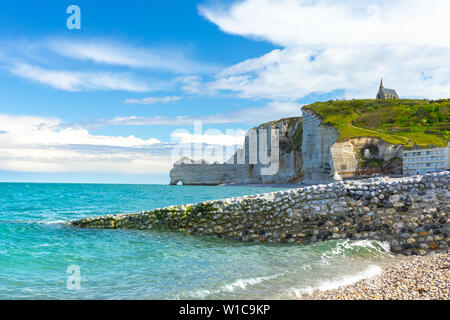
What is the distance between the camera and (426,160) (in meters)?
72.3

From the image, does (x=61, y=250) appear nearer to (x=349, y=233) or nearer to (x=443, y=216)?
(x=349, y=233)

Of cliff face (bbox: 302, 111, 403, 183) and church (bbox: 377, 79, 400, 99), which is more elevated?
church (bbox: 377, 79, 400, 99)

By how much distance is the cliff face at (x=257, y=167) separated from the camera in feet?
356

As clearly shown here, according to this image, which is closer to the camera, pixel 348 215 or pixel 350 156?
pixel 348 215

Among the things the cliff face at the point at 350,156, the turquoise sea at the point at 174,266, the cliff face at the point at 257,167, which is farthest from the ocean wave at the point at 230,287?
the cliff face at the point at 257,167

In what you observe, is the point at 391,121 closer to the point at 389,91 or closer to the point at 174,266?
the point at 389,91

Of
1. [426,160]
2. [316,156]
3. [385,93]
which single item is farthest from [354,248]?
[385,93]

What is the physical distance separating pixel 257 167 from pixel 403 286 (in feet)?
383

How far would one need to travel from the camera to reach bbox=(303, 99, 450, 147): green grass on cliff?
8512 cm

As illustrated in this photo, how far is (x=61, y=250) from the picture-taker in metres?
11.2

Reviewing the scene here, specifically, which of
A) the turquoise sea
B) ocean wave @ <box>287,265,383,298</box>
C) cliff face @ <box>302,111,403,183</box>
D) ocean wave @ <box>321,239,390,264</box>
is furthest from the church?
ocean wave @ <box>287,265,383,298</box>

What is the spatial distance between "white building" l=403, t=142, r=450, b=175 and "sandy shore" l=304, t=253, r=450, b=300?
68.2 m

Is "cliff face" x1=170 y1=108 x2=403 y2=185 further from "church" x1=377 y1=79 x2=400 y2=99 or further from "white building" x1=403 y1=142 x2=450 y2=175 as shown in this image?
"church" x1=377 y1=79 x2=400 y2=99

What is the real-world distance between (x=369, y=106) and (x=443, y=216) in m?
111
